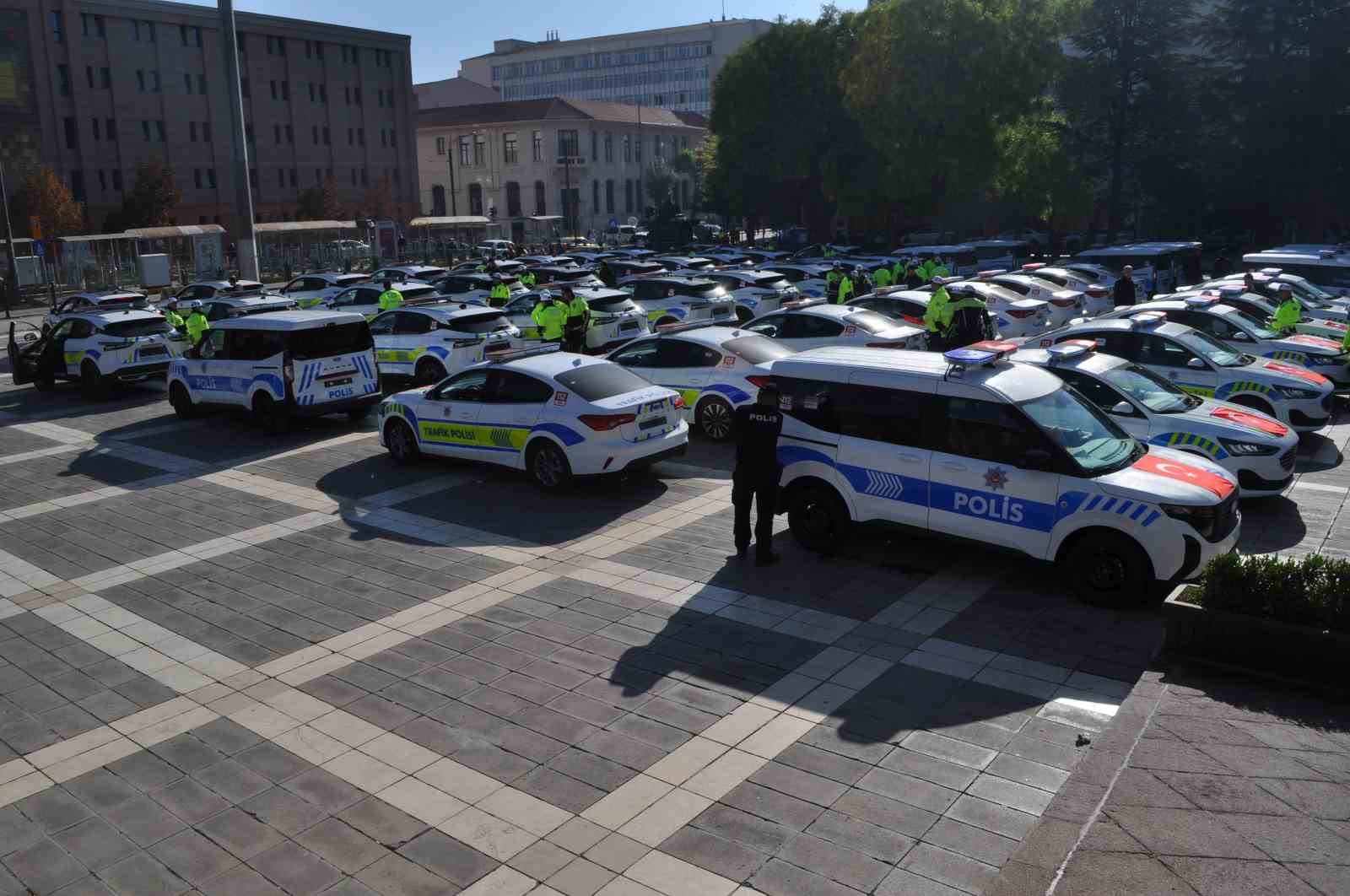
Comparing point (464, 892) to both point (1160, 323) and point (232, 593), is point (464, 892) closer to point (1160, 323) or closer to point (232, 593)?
point (232, 593)

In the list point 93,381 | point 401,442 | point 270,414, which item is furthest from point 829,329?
point 93,381

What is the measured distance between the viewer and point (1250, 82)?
44.9 meters

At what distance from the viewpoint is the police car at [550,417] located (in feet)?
41.3

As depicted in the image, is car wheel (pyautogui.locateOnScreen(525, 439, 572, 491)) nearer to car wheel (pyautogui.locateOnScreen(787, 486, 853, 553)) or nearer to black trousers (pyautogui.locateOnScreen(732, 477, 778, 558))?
black trousers (pyautogui.locateOnScreen(732, 477, 778, 558))

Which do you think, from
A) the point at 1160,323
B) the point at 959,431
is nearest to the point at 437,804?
the point at 959,431

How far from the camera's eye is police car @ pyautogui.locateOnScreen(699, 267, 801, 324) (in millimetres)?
26438

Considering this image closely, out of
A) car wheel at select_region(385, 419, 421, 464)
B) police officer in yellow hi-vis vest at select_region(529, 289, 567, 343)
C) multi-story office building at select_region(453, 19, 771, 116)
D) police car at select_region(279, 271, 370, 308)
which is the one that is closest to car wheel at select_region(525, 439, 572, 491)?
car wheel at select_region(385, 419, 421, 464)

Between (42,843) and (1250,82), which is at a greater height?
(1250,82)

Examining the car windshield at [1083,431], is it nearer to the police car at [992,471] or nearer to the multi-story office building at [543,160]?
the police car at [992,471]

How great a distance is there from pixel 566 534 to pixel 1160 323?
28.6 feet

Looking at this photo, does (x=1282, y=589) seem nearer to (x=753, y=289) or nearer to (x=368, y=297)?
(x=753, y=289)

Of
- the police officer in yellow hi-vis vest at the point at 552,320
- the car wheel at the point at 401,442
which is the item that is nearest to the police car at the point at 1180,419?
the car wheel at the point at 401,442

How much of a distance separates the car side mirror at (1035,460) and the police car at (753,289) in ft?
55.2

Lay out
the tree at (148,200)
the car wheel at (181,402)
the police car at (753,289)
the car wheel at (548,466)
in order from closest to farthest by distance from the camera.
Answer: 1. the car wheel at (548,466)
2. the car wheel at (181,402)
3. the police car at (753,289)
4. the tree at (148,200)
